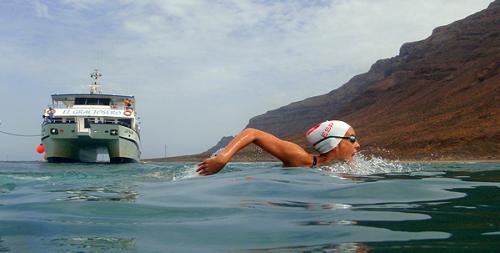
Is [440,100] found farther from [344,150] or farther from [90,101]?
[344,150]

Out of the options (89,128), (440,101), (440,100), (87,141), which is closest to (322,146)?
(89,128)

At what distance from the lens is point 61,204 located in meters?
3.94

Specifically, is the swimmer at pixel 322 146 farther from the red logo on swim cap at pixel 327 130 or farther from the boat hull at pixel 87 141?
the boat hull at pixel 87 141

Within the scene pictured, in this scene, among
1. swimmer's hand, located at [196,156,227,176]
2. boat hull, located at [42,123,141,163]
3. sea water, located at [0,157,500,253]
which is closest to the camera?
sea water, located at [0,157,500,253]

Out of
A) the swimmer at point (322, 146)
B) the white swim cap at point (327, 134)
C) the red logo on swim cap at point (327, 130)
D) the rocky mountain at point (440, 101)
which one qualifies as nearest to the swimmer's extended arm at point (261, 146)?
the swimmer at point (322, 146)

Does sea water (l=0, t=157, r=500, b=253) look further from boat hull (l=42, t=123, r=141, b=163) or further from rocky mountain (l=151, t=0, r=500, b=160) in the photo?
rocky mountain (l=151, t=0, r=500, b=160)

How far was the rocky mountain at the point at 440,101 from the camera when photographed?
1724 inches

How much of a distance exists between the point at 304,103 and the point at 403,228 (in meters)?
120

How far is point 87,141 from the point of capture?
3266 cm

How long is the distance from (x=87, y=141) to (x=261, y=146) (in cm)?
2823

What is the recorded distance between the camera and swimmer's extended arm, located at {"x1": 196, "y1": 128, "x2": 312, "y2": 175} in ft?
18.7

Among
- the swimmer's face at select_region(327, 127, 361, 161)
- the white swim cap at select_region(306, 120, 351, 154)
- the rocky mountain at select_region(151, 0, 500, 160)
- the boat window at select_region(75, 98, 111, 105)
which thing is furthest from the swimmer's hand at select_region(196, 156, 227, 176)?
the rocky mountain at select_region(151, 0, 500, 160)

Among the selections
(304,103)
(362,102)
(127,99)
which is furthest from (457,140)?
(304,103)

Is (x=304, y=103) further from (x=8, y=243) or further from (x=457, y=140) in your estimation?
(x=8, y=243)
